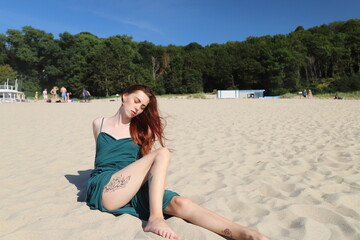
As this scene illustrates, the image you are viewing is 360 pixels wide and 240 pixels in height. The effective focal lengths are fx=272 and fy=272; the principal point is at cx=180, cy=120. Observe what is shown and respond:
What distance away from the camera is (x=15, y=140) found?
245 inches

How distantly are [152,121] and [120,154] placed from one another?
18.2 inches

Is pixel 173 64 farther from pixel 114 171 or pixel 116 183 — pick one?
pixel 116 183

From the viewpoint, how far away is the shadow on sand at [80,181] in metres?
2.94

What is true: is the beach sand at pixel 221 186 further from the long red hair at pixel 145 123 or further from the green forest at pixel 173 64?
the green forest at pixel 173 64

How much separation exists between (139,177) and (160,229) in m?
0.48

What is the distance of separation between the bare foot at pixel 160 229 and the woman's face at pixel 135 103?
108cm

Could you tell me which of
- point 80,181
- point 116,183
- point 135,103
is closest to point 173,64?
point 80,181

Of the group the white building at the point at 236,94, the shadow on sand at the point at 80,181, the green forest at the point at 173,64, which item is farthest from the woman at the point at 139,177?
the green forest at the point at 173,64

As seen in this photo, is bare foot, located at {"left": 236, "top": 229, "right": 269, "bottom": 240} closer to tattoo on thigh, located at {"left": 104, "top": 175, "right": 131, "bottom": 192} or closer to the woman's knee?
the woman's knee

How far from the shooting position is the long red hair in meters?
2.71

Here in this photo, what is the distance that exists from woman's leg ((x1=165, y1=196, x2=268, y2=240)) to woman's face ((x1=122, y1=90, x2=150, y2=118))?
0.96 metres

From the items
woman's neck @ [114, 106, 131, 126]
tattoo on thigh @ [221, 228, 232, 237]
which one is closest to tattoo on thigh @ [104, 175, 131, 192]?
woman's neck @ [114, 106, 131, 126]

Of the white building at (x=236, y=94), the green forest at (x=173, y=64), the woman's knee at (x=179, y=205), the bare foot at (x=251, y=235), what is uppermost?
the green forest at (x=173, y=64)

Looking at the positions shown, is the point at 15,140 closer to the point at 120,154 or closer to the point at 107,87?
the point at 120,154
